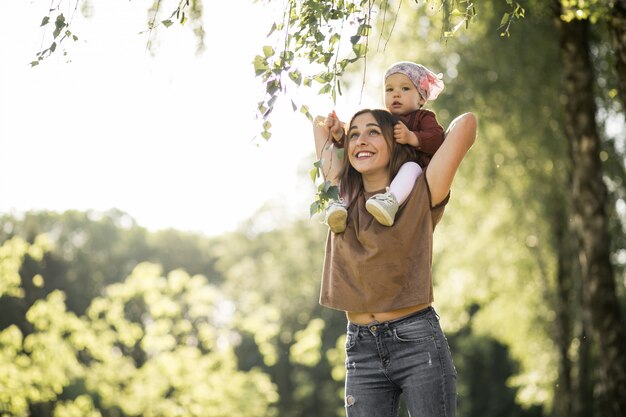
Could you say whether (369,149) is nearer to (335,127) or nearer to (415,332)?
(335,127)

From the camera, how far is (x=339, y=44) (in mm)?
2861

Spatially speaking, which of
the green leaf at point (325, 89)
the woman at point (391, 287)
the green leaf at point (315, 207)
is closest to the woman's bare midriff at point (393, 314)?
the woman at point (391, 287)

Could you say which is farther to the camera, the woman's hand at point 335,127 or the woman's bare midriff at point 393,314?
the woman's hand at point 335,127

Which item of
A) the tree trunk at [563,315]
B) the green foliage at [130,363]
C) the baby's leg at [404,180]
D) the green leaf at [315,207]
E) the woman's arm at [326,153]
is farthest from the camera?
the tree trunk at [563,315]

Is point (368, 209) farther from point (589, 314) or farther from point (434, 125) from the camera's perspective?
point (589, 314)

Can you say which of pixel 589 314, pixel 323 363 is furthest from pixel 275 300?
pixel 589 314

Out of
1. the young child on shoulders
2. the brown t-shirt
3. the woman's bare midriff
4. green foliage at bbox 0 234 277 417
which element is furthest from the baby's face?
green foliage at bbox 0 234 277 417

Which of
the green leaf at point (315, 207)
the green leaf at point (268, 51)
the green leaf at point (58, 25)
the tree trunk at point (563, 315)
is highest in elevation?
the green leaf at point (58, 25)

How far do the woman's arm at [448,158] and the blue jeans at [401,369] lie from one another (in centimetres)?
39

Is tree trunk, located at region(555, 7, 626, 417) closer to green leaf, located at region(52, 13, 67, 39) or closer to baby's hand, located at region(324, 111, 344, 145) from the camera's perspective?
baby's hand, located at region(324, 111, 344, 145)

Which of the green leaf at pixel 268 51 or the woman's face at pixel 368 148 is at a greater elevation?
the green leaf at pixel 268 51

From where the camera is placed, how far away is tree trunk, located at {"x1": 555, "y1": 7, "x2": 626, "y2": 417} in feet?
25.2

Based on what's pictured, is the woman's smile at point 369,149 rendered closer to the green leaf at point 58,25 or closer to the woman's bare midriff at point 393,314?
the woman's bare midriff at point 393,314

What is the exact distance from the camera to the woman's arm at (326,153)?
3020 mm
